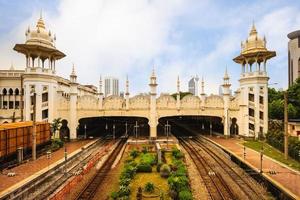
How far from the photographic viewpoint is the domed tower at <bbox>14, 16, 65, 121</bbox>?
42.1 meters

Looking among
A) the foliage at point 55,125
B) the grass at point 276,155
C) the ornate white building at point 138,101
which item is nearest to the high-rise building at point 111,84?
the ornate white building at point 138,101

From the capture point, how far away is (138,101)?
148ft

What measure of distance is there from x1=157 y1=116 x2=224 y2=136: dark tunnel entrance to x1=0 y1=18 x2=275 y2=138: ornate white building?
21.2ft

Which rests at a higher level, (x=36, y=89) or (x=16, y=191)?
(x=36, y=89)

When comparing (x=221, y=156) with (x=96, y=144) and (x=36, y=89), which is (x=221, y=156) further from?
(x=36, y=89)

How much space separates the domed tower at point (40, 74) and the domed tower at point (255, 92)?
3266 cm

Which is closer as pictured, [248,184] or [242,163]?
[248,184]

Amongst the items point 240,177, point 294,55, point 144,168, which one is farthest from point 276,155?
point 294,55

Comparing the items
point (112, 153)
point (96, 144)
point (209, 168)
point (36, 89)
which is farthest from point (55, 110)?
point (209, 168)

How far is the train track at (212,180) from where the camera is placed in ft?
63.0

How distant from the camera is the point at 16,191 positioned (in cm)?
1875

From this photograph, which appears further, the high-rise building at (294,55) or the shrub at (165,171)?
the high-rise building at (294,55)

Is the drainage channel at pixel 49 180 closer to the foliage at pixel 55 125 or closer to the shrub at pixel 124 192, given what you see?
the shrub at pixel 124 192

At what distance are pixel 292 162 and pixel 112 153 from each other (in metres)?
21.4
